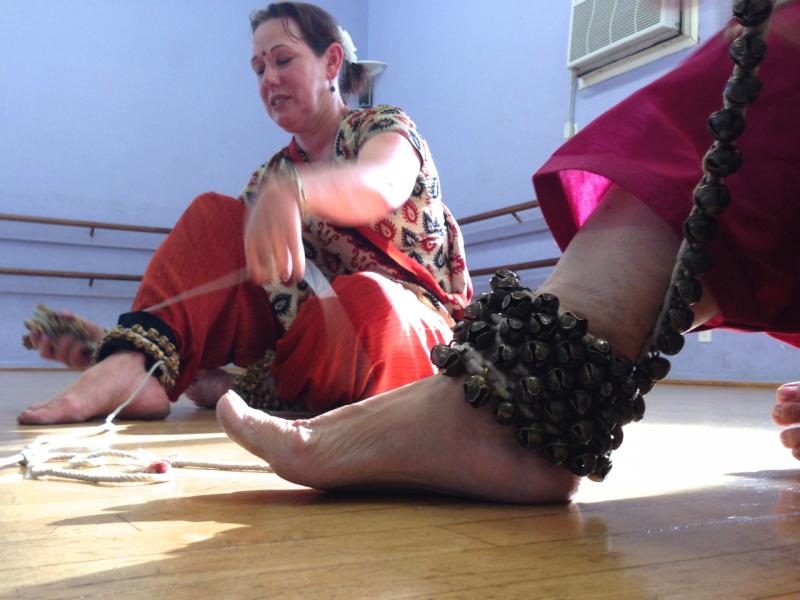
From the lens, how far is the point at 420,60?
5.18m

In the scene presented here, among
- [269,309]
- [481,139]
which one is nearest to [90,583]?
[269,309]

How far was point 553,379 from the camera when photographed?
22.5 inches

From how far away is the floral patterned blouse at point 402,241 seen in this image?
1.33 metres

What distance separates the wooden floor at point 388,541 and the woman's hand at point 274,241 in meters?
0.16

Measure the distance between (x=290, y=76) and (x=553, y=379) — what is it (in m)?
1.07

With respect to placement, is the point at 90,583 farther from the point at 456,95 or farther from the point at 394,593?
the point at 456,95

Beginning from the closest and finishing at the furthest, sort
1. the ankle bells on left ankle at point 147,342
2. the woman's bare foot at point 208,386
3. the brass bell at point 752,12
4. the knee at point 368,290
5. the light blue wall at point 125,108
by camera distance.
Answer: the brass bell at point 752,12 < the knee at point 368,290 < the ankle bells on left ankle at point 147,342 < the woman's bare foot at point 208,386 < the light blue wall at point 125,108

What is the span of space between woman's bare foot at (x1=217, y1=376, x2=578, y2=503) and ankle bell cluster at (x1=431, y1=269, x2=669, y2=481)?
17mm

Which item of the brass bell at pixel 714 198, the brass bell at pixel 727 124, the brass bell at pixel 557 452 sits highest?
the brass bell at pixel 727 124

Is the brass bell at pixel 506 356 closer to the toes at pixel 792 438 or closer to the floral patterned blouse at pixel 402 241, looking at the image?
the toes at pixel 792 438

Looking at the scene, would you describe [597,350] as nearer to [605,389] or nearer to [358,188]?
[605,389]

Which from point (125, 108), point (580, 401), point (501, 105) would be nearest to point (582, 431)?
point (580, 401)

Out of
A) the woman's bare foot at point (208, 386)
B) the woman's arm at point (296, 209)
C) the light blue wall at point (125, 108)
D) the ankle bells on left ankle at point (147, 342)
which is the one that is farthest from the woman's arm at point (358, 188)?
the light blue wall at point (125, 108)

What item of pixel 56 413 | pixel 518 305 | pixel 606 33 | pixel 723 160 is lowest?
pixel 56 413
